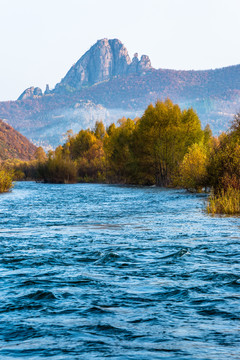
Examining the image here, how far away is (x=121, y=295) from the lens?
8.23m

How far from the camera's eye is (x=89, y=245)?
1366cm

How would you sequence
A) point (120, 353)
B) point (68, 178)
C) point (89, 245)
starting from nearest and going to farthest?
Result: point (120, 353)
point (89, 245)
point (68, 178)

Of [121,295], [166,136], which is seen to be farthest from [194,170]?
[121,295]

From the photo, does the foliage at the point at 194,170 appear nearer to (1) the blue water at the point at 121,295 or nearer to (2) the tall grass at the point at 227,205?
(2) the tall grass at the point at 227,205

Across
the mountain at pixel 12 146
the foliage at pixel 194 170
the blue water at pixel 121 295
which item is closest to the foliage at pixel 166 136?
the foliage at pixel 194 170

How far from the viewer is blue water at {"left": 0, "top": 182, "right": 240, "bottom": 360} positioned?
5992mm

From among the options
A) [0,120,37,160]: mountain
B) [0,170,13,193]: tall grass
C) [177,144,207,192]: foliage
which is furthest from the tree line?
[0,120,37,160]: mountain

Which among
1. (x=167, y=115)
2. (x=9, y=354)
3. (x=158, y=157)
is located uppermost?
(x=167, y=115)

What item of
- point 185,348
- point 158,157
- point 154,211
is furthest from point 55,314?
Answer: point 158,157

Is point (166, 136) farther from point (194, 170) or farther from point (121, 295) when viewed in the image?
point (121, 295)

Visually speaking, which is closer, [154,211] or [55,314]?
[55,314]

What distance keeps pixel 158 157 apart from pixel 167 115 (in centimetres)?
536

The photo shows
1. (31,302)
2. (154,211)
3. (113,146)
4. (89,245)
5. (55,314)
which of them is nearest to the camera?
(55,314)

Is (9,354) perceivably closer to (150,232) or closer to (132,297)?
(132,297)
